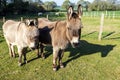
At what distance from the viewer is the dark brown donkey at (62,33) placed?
15.0 feet

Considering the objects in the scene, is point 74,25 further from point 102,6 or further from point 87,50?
point 102,6

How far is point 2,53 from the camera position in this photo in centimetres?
767

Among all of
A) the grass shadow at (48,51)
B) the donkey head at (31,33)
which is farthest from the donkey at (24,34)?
the grass shadow at (48,51)

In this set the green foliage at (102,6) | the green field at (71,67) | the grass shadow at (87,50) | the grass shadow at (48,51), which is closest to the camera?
the green field at (71,67)

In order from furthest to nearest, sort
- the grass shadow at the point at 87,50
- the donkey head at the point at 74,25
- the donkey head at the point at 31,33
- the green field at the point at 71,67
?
the grass shadow at the point at 87,50, the green field at the point at 71,67, the donkey head at the point at 31,33, the donkey head at the point at 74,25

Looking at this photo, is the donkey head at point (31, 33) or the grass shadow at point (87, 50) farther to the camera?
the grass shadow at point (87, 50)

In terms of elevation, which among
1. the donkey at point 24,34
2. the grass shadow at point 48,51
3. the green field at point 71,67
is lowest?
the green field at point 71,67

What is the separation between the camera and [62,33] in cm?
530

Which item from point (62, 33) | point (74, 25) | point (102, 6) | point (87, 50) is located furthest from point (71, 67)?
point (102, 6)

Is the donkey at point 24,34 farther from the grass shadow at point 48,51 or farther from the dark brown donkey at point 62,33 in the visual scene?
the grass shadow at point 48,51

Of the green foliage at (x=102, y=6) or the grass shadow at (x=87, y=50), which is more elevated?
the green foliage at (x=102, y=6)

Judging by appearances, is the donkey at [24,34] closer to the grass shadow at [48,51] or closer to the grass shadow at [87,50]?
the grass shadow at [48,51]

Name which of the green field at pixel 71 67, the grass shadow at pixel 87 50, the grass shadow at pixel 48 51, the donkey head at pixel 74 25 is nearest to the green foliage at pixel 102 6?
the grass shadow at pixel 87 50

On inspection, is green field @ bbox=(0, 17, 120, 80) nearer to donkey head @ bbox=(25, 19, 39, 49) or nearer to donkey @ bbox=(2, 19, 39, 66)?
donkey @ bbox=(2, 19, 39, 66)
